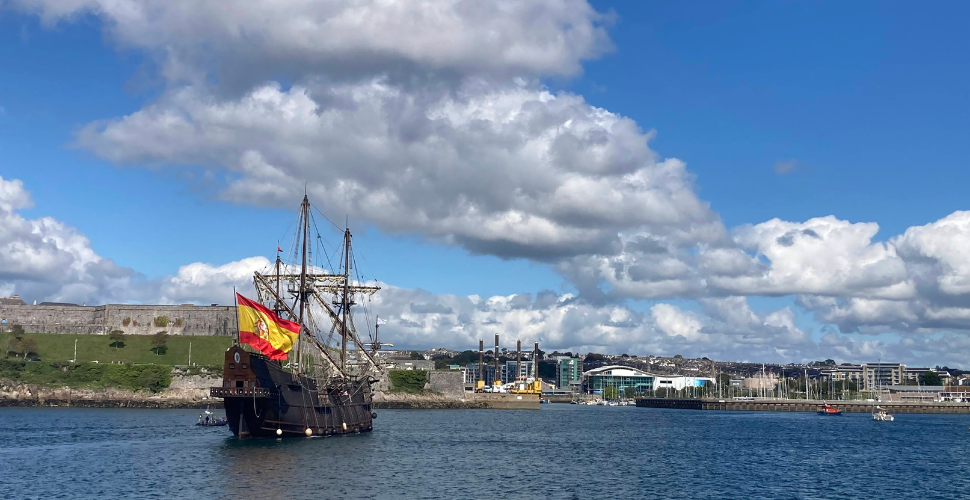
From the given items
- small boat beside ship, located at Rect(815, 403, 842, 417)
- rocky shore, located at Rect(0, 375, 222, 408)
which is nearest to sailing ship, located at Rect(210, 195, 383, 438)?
rocky shore, located at Rect(0, 375, 222, 408)

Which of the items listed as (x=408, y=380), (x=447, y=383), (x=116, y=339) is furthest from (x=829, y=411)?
(x=116, y=339)

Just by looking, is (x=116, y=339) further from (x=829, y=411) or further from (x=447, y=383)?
(x=829, y=411)

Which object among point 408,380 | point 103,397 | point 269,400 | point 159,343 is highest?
point 159,343

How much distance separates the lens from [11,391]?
138 metres

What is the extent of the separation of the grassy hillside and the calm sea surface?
66395mm

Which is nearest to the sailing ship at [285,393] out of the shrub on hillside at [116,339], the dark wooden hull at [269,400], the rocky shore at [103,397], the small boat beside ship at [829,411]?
the dark wooden hull at [269,400]

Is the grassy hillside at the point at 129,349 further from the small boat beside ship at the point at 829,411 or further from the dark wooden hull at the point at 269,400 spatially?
the small boat beside ship at the point at 829,411

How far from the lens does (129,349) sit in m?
169

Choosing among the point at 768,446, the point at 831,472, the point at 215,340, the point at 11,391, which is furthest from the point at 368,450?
the point at 215,340

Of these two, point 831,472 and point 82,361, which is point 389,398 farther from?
point 831,472

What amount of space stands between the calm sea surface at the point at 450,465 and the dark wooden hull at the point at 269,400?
147 centimetres

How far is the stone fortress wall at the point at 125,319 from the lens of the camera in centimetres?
18388

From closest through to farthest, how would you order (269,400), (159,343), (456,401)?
(269,400) < (159,343) < (456,401)

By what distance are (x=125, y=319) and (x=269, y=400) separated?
131 meters
